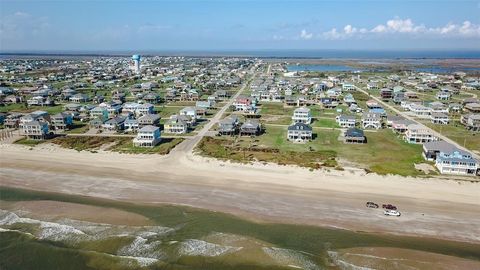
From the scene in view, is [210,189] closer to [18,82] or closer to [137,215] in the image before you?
[137,215]

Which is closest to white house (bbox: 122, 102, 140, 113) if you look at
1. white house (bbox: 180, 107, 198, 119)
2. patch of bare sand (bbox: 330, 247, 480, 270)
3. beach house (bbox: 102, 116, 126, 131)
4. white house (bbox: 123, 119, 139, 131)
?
white house (bbox: 180, 107, 198, 119)

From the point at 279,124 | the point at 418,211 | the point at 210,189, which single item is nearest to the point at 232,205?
the point at 210,189

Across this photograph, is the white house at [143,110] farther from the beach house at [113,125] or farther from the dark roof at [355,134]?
the dark roof at [355,134]

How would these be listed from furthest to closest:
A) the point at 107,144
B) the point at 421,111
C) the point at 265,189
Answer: the point at 421,111
the point at 107,144
the point at 265,189

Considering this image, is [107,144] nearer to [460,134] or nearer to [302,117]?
[302,117]

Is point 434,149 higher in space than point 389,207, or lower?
higher

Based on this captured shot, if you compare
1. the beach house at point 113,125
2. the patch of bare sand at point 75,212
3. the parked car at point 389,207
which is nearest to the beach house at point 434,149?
the parked car at point 389,207

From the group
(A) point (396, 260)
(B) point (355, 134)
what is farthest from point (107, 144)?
(A) point (396, 260)
